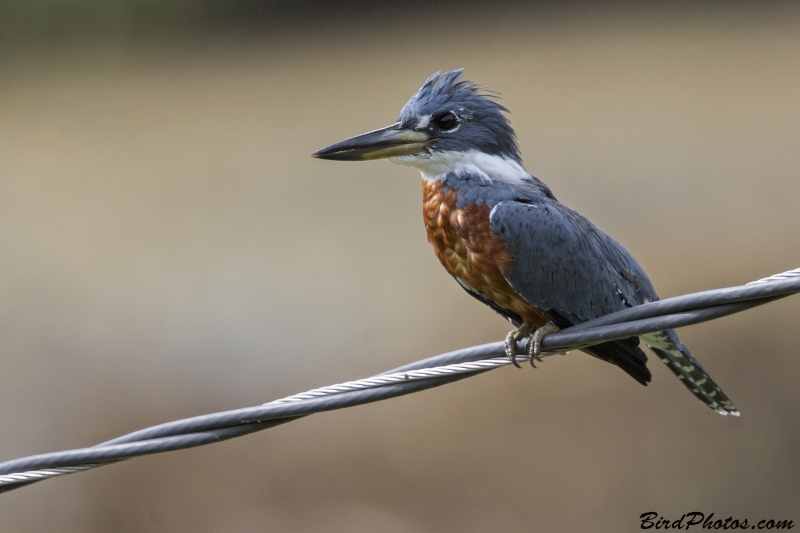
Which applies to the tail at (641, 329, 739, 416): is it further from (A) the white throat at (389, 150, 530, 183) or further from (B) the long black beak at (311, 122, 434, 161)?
(B) the long black beak at (311, 122, 434, 161)

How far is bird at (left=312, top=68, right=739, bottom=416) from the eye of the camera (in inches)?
95.4

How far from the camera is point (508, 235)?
242 centimetres

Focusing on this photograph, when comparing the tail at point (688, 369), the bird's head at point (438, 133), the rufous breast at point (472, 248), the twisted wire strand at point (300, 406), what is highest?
the bird's head at point (438, 133)

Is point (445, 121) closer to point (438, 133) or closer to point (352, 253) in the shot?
point (438, 133)

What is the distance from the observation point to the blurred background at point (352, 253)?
6.20 m

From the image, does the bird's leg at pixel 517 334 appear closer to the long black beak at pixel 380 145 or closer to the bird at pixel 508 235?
the bird at pixel 508 235

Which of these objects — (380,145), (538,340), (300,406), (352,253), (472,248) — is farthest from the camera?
(352,253)

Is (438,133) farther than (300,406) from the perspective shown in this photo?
Yes

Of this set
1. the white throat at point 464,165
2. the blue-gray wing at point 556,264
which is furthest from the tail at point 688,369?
the white throat at point 464,165

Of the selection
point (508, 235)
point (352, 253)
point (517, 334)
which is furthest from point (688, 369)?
point (352, 253)

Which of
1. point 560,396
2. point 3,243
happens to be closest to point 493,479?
point 560,396

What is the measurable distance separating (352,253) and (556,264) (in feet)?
17.2

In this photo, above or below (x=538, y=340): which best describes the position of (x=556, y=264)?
above

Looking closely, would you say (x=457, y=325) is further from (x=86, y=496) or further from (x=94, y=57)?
(x=94, y=57)
